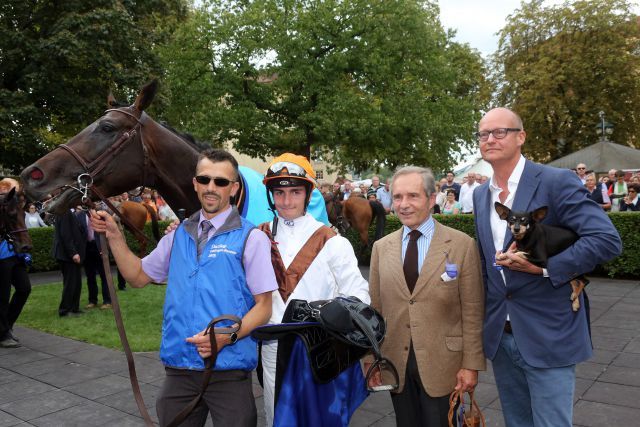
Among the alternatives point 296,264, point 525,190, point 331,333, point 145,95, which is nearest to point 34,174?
point 145,95

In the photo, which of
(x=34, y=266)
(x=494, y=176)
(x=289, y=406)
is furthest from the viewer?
(x=34, y=266)

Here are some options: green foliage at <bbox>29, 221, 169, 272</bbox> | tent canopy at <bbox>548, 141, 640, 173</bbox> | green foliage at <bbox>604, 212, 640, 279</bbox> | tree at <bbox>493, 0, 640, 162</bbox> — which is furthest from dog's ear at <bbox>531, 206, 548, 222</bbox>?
tree at <bbox>493, 0, 640, 162</bbox>

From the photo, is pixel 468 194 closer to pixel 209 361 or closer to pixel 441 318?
pixel 441 318

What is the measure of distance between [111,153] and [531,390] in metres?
3.03

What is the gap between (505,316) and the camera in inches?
99.7

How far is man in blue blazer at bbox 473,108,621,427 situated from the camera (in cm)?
231

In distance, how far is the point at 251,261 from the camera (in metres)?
2.42

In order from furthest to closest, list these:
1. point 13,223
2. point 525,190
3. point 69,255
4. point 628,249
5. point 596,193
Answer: point 596,193, point 628,249, point 69,255, point 13,223, point 525,190

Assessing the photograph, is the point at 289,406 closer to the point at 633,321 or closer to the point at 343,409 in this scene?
the point at 343,409

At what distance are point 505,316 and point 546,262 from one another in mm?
403

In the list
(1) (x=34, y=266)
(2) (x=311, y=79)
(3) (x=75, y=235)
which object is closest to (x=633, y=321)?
(3) (x=75, y=235)

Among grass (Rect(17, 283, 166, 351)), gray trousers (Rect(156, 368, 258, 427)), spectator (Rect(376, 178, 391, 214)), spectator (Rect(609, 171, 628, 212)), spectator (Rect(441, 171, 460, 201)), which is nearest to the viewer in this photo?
gray trousers (Rect(156, 368, 258, 427))

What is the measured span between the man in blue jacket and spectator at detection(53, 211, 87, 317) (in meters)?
6.69

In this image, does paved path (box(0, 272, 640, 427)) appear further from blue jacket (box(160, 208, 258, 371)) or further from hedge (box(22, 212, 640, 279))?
hedge (box(22, 212, 640, 279))
